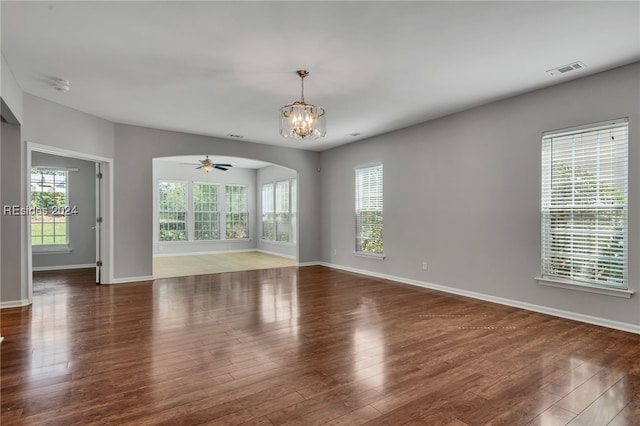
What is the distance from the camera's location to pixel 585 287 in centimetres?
416

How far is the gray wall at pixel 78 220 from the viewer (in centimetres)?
794

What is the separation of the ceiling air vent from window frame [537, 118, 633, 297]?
70 cm

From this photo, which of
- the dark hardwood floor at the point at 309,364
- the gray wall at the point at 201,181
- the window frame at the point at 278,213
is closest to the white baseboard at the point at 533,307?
the dark hardwood floor at the point at 309,364

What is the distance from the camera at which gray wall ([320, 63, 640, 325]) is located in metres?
4.00

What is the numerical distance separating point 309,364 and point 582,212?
3717 millimetres

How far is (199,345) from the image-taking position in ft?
11.2

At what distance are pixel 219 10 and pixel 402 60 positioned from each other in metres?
1.94

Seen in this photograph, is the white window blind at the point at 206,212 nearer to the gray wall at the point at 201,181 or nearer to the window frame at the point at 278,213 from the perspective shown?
the gray wall at the point at 201,181

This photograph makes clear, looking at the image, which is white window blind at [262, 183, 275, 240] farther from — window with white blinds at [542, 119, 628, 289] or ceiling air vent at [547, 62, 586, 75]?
ceiling air vent at [547, 62, 586, 75]

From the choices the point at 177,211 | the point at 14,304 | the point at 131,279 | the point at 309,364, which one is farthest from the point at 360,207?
the point at 177,211

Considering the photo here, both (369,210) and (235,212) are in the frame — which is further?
(235,212)

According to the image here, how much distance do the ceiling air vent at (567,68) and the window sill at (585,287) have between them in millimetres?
2512

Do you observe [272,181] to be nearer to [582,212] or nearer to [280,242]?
[280,242]

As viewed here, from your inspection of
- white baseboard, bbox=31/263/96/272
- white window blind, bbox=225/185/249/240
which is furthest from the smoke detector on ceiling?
white window blind, bbox=225/185/249/240
